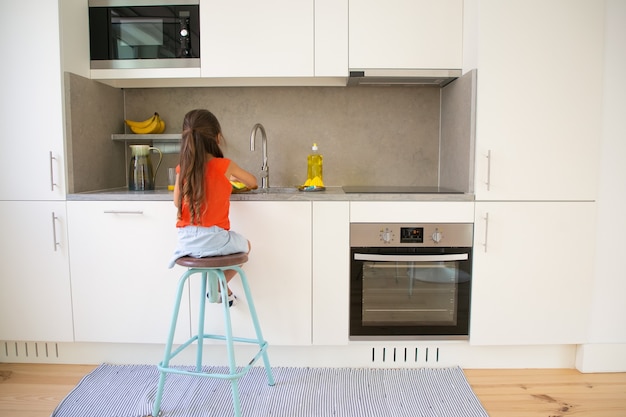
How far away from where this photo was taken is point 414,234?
7.55 ft

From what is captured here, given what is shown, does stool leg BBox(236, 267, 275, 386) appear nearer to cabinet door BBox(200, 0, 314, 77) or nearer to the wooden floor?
the wooden floor

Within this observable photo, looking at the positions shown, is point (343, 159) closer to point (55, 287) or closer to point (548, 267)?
point (548, 267)

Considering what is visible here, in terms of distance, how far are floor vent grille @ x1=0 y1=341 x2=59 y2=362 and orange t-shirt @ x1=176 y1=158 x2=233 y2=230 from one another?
3.67ft

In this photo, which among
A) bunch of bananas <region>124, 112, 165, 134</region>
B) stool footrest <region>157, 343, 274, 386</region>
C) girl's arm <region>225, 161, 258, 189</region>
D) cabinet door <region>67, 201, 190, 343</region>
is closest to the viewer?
stool footrest <region>157, 343, 274, 386</region>

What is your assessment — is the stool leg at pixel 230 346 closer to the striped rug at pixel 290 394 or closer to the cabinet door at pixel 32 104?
the striped rug at pixel 290 394

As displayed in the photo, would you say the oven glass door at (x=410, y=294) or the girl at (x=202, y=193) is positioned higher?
the girl at (x=202, y=193)

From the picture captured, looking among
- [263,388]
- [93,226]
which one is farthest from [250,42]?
[263,388]

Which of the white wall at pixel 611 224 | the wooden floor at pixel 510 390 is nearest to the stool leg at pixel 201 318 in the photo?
the wooden floor at pixel 510 390

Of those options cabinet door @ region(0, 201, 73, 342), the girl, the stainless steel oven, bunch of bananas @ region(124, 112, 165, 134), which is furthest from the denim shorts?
bunch of bananas @ region(124, 112, 165, 134)

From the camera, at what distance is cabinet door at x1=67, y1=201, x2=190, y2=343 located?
7.68 ft

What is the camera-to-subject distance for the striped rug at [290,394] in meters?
2.03

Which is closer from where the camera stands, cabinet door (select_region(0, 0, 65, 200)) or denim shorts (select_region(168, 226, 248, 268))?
denim shorts (select_region(168, 226, 248, 268))

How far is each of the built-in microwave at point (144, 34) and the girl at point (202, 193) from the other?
651mm

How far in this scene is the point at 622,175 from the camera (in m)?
2.29
